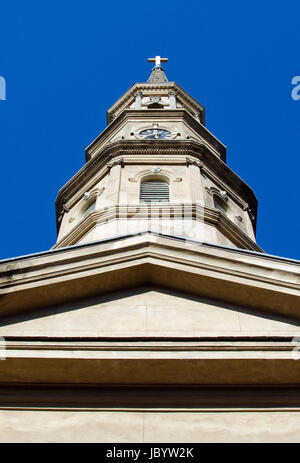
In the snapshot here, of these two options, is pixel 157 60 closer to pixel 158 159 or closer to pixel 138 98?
pixel 138 98

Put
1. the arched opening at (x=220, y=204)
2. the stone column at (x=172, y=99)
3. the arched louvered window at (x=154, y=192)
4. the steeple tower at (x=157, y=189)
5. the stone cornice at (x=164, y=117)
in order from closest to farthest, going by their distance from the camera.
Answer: the steeple tower at (x=157, y=189)
the arched louvered window at (x=154, y=192)
the arched opening at (x=220, y=204)
the stone cornice at (x=164, y=117)
the stone column at (x=172, y=99)

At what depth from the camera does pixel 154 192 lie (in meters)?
23.5

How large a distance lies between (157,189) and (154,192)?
0.23 metres

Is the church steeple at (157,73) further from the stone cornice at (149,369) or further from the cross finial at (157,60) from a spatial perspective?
the stone cornice at (149,369)

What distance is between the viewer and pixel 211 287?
1149cm

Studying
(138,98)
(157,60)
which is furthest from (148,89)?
(157,60)

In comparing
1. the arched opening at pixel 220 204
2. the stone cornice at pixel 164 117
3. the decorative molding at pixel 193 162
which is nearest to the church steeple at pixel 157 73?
the stone cornice at pixel 164 117

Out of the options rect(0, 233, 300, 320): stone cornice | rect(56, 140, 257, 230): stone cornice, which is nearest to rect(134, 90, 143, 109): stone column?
rect(56, 140, 257, 230): stone cornice

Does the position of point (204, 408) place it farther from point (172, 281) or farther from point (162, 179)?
point (162, 179)

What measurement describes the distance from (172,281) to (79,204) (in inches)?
570

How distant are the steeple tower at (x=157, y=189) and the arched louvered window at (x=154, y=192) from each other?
3 cm

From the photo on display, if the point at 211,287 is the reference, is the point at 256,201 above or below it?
above

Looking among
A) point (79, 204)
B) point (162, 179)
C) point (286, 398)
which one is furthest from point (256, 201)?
point (286, 398)

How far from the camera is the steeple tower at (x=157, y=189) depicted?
21531 mm
